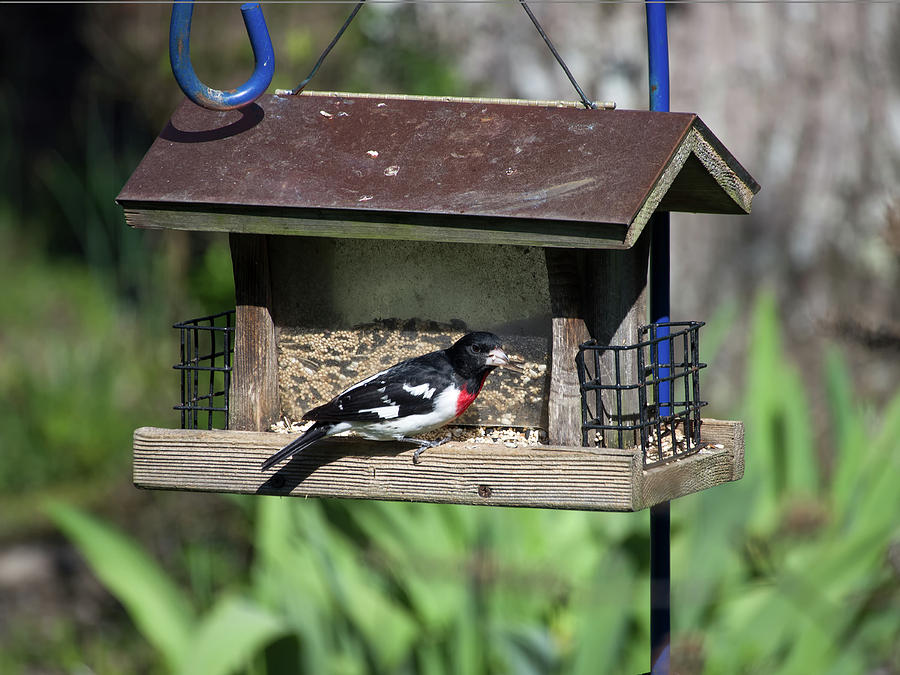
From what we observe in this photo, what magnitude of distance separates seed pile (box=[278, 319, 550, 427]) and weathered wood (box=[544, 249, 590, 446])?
0.15m

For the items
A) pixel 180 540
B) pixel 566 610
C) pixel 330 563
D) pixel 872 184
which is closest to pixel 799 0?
pixel 872 184

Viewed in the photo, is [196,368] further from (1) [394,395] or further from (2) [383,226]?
(2) [383,226]

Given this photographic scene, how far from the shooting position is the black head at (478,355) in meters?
2.49

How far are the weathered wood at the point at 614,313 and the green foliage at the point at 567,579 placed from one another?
1.67 feet

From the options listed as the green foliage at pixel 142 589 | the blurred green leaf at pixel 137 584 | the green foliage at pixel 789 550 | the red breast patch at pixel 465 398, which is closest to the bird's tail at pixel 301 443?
the red breast patch at pixel 465 398

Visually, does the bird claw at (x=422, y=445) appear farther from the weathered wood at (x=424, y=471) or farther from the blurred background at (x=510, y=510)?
the blurred background at (x=510, y=510)

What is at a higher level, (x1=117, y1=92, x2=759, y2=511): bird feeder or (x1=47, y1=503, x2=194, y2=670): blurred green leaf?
(x1=117, y1=92, x2=759, y2=511): bird feeder

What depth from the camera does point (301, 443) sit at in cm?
244

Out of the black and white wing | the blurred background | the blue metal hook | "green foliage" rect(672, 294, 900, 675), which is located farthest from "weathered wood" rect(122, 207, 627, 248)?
"green foliage" rect(672, 294, 900, 675)

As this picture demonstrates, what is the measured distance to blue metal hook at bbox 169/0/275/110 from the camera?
2375mm

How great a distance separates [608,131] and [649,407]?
0.72m

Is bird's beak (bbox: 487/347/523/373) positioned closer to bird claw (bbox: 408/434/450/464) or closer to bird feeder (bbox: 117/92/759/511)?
bird feeder (bbox: 117/92/759/511)

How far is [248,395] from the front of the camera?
2.71m

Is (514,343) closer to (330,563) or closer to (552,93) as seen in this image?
(330,563)
